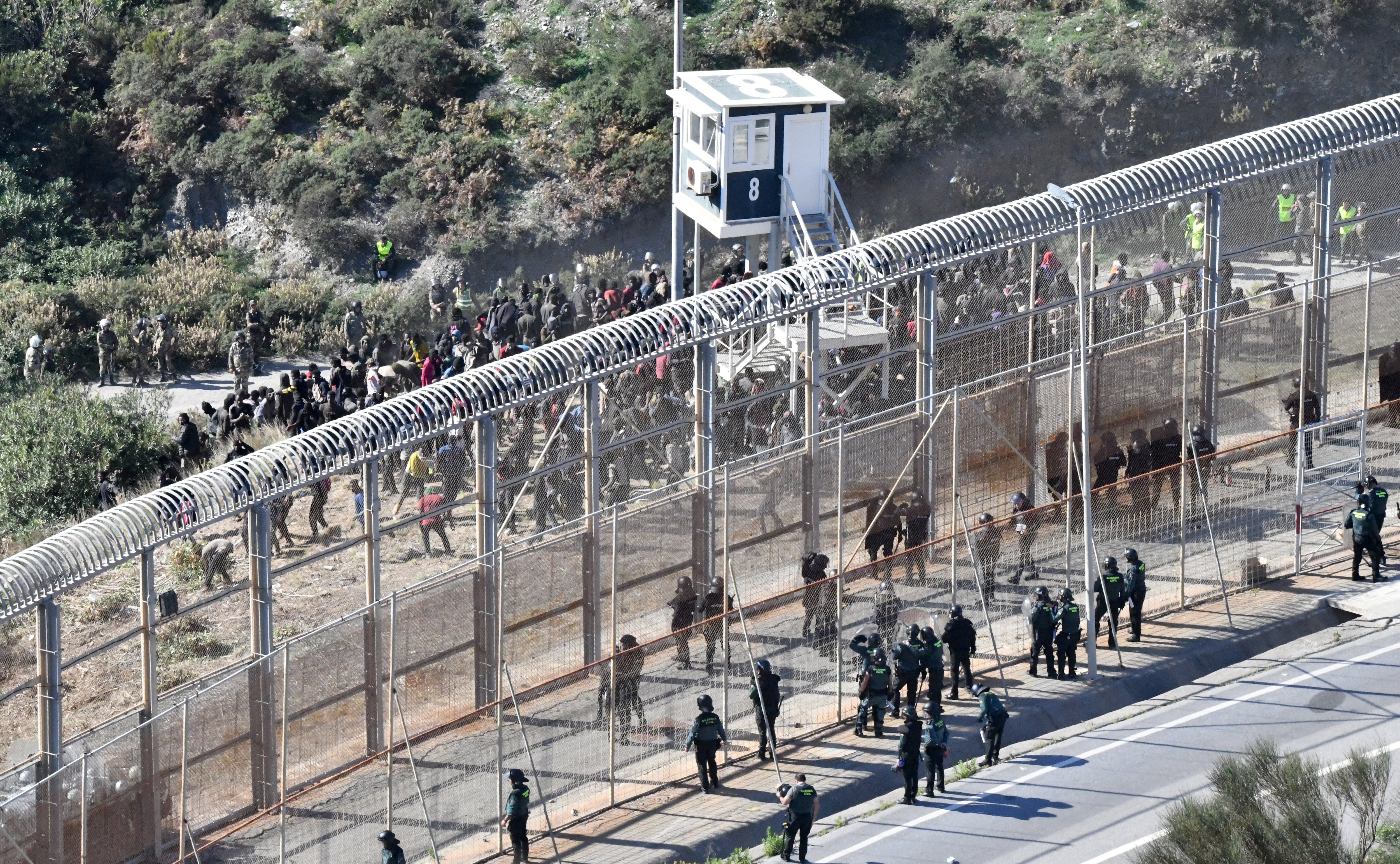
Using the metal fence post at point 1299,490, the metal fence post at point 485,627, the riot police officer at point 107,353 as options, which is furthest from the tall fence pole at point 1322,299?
the riot police officer at point 107,353

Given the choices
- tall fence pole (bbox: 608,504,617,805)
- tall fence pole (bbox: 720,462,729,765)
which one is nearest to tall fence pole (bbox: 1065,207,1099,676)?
tall fence pole (bbox: 720,462,729,765)

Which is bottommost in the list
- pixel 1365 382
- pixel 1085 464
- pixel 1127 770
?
pixel 1127 770

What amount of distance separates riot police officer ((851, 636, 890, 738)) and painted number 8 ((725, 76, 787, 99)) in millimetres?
10368

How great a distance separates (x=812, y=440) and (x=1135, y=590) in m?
3.87

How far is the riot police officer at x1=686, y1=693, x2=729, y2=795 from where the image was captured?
20.3m

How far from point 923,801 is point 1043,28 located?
96.2ft

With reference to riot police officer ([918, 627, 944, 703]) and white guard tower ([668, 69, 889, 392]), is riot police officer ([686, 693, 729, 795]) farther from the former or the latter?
white guard tower ([668, 69, 889, 392])

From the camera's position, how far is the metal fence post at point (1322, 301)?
26.2 meters

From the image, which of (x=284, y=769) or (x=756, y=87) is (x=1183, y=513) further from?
(x=284, y=769)

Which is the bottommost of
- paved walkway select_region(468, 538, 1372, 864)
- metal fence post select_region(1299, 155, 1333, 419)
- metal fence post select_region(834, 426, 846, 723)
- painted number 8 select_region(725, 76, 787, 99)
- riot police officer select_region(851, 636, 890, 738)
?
paved walkway select_region(468, 538, 1372, 864)

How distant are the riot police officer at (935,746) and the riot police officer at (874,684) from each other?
905mm

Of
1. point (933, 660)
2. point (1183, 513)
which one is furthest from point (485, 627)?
point (1183, 513)

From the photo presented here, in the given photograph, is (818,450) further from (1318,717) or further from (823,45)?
(823,45)

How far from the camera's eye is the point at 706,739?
2034 cm
